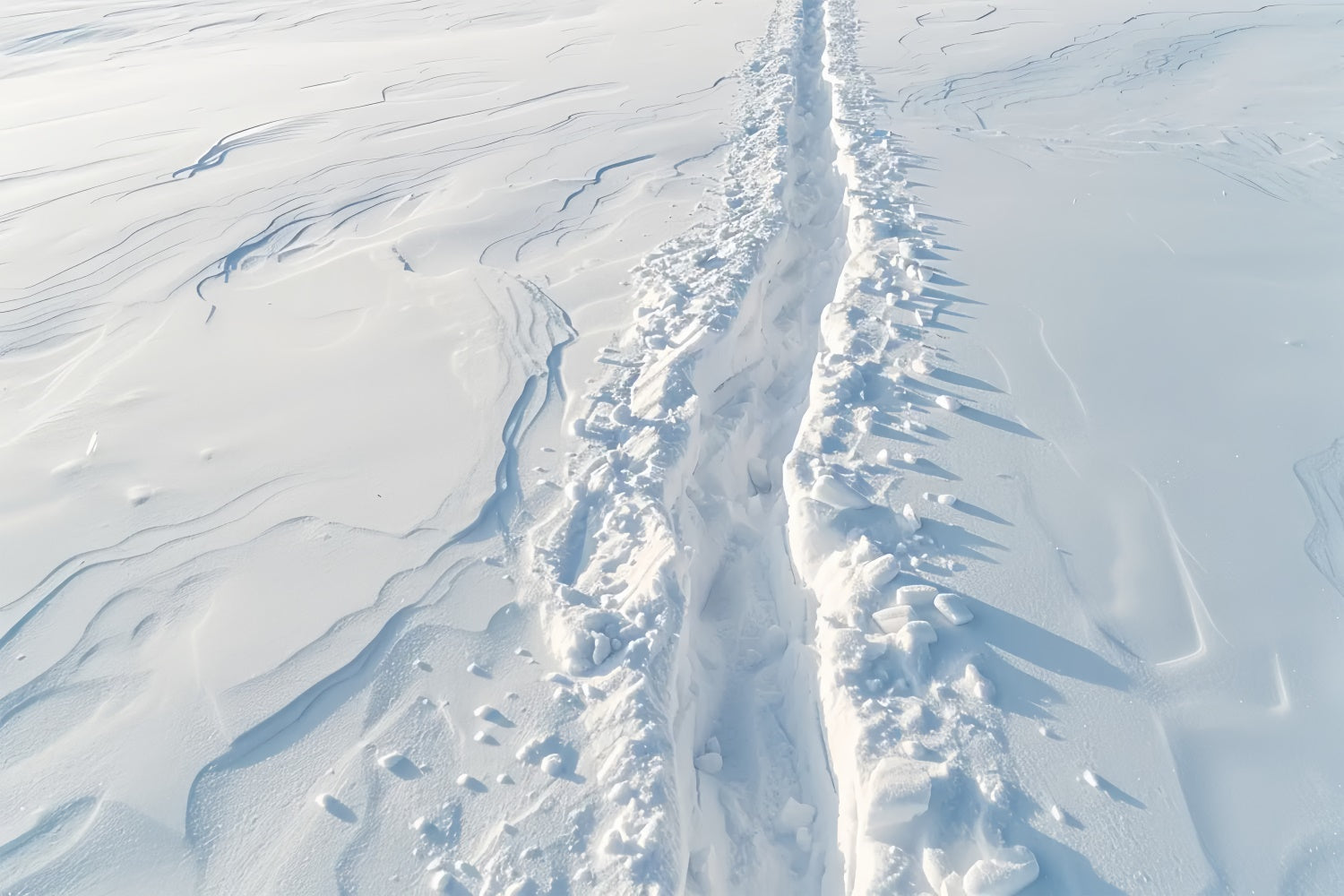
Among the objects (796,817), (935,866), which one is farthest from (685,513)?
(935,866)

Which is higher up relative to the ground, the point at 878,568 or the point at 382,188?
the point at 382,188

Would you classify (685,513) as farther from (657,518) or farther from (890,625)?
(890,625)

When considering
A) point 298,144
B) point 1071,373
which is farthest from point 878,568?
point 298,144

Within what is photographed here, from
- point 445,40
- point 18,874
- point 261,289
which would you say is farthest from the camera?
point 445,40

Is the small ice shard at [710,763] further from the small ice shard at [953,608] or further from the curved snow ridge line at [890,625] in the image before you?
the small ice shard at [953,608]

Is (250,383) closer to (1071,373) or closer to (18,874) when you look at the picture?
(18,874)

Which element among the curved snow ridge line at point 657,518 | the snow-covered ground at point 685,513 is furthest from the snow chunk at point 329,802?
the curved snow ridge line at point 657,518

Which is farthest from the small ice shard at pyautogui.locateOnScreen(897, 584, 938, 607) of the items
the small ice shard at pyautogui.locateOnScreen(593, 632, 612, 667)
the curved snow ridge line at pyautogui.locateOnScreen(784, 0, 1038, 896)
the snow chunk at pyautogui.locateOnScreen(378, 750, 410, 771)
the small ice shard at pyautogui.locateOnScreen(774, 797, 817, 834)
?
the snow chunk at pyautogui.locateOnScreen(378, 750, 410, 771)

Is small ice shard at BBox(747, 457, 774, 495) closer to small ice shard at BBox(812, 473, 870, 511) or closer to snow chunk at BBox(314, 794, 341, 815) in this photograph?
small ice shard at BBox(812, 473, 870, 511)
